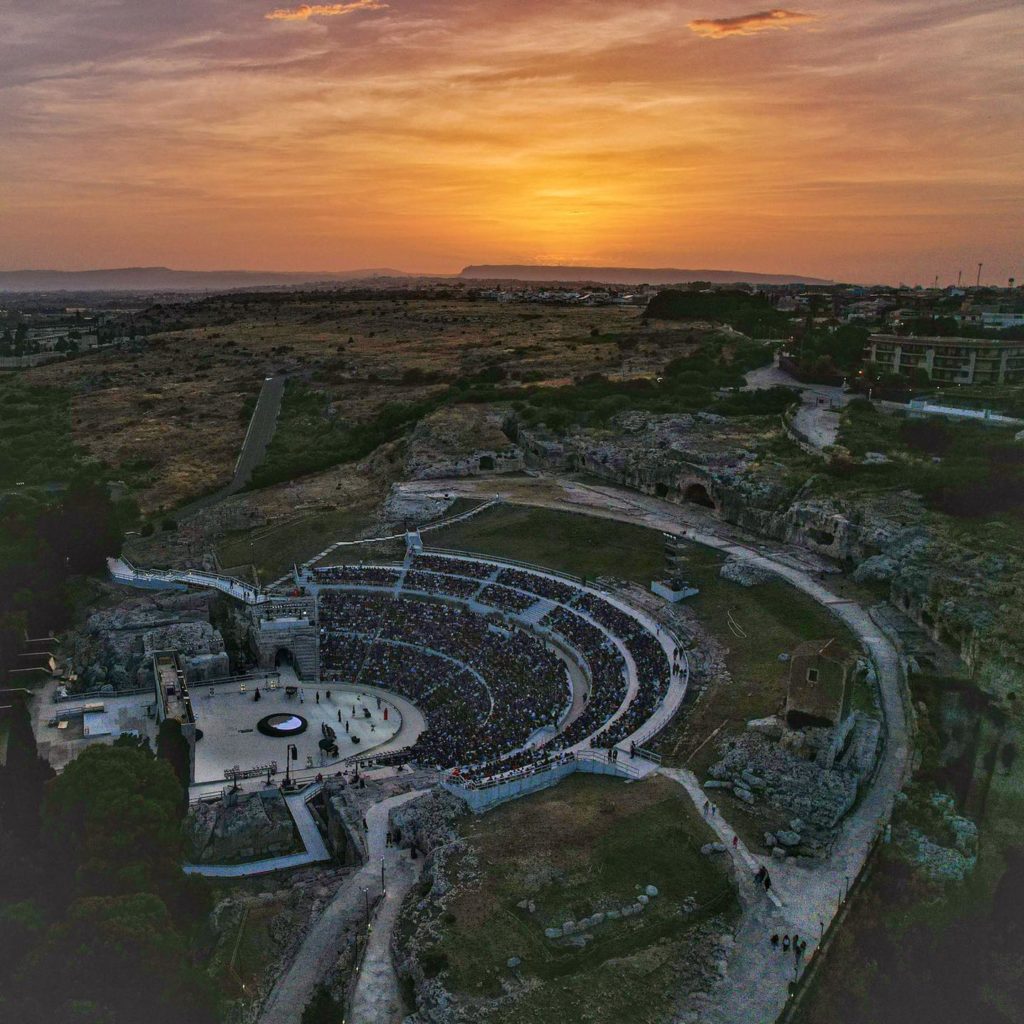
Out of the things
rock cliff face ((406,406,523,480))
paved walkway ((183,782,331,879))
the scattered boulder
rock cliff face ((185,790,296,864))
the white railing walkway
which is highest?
rock cliff face ((406,406,523,480))

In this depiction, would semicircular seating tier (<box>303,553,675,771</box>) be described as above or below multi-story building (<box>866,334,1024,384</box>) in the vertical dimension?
below

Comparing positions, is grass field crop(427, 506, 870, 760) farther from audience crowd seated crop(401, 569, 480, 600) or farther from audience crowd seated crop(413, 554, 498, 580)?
audience crowd seated crop(401, 569, 480, 600)

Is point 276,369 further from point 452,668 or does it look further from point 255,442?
point 452,668

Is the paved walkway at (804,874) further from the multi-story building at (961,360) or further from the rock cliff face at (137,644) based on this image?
the multi-story building at (961,360)

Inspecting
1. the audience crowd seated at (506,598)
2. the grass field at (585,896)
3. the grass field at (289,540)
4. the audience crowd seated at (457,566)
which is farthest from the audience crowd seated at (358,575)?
the grass field at (585,896)

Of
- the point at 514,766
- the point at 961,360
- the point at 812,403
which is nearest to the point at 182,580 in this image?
the point at 514,766

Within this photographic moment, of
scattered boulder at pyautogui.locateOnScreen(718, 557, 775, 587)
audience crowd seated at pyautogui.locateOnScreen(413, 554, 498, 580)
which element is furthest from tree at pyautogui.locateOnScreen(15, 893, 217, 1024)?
scattered boulder at pyautogui.locateOnScreen(718, 557, 775, 587)
